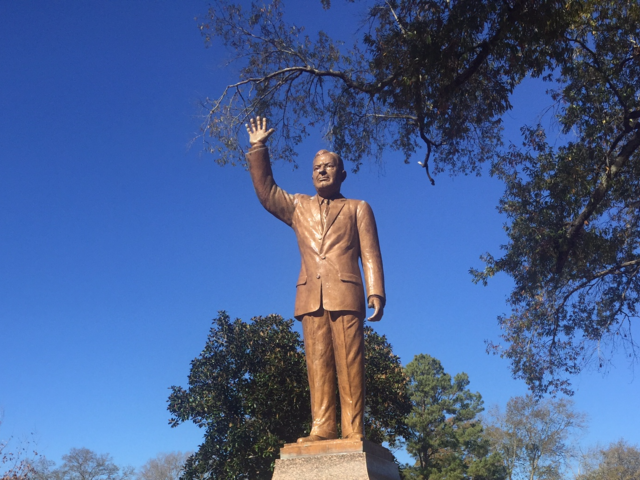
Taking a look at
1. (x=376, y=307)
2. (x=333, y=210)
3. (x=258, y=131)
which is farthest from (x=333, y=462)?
(x=258, y=131)

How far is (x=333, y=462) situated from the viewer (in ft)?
16.2

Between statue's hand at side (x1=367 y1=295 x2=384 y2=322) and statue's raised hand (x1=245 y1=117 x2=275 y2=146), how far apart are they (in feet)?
6.48

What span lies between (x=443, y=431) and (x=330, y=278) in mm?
23625

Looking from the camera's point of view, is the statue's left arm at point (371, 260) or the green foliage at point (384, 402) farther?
the green foliage at point (384, 402)

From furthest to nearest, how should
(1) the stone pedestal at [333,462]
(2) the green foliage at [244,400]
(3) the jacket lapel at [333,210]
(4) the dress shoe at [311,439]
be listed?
(2) the green foliage at [244,400], (3) the jacket lapel at [333,210], (4) the dress shoe at [311,439], (1) the stone pedestal at [333,462]

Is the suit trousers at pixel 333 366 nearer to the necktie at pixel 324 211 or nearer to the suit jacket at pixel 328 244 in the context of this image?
the suit jacket at pixel 328 244

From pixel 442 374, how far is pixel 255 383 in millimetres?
18499

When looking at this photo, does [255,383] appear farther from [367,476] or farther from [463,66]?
[367,476]

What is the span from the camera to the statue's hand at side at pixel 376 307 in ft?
18.8

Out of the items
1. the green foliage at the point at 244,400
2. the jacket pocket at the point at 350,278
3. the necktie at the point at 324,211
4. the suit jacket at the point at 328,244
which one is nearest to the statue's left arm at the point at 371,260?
the suit jacket at the point at 328,244

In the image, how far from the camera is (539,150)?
1170cm

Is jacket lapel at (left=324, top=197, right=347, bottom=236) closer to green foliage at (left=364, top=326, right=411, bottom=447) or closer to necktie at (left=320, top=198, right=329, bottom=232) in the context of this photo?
necktie at (left=320, top=198, right=329, bottom=232)

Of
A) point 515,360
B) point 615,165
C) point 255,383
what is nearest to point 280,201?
point 615,165

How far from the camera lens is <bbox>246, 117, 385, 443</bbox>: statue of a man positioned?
5594 millimetres
